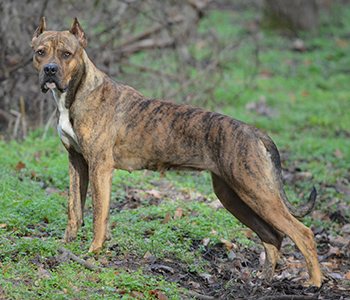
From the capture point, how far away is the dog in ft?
14.3

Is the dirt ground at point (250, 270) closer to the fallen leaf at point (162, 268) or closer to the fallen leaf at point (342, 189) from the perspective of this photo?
the fallen leaf at point (162, 268)

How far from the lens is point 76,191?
509 cm

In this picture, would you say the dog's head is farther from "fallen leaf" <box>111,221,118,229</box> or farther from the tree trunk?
A: the tree trunk

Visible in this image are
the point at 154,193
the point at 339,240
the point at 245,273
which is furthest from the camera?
the point at 154,193

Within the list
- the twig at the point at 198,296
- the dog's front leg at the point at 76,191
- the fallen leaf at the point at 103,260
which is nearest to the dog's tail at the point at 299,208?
the twig at the point at 198,296

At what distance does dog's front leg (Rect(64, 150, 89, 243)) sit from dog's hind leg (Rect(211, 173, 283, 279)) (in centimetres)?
156

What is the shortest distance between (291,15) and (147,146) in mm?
14686

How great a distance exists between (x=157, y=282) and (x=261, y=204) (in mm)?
1323

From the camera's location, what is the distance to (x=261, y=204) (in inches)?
173

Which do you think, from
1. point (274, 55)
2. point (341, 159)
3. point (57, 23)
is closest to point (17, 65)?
point (57, 23)

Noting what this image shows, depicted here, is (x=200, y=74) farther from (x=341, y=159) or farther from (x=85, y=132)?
(x=85, y=132)

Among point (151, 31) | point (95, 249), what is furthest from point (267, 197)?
point (151, 31)

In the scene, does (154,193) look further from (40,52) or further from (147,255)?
(40,52)

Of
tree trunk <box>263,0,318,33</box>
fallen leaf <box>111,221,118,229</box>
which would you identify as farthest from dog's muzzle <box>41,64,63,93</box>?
tree trunk <box>263,0,318,33</box>
